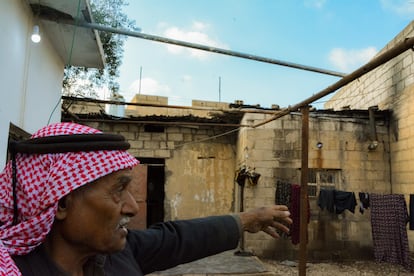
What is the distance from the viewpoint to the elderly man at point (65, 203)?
947mm

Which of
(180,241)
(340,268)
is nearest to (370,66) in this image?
(180,241)

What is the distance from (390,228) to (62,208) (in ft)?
25.4

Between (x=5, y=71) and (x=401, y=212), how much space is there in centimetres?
734

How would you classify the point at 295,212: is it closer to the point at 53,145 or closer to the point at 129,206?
the point at 129,206

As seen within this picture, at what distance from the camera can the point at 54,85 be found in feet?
15.5

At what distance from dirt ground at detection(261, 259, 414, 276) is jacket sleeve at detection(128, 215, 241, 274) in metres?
6.24

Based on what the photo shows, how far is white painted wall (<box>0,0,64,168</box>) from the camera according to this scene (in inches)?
117

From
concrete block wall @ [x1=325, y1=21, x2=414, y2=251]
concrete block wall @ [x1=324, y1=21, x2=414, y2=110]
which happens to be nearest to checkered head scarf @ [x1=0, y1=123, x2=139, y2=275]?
concrete block wall @ [x1=324, y1=21, x2=414, y2=110]

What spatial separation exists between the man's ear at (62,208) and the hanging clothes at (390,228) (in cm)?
744

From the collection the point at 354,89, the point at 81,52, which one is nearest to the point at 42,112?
the point at 81,52

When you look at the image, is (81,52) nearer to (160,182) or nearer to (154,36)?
(154,36)

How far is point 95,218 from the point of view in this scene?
1.01 m

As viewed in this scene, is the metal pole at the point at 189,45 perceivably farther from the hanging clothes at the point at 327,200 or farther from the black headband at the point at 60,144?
the hanging clothes at the point at 327,200

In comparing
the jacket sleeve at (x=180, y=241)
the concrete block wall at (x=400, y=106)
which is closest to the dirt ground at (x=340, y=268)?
the concrete block wall at (x=400, y=106)
